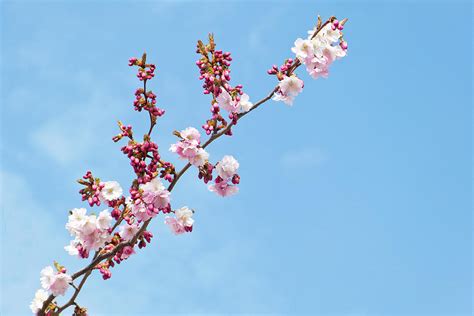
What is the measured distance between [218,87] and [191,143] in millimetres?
530

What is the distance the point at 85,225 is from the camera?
4.32 m

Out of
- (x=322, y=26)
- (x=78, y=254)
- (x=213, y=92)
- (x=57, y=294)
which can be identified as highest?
(x=322, y=26)

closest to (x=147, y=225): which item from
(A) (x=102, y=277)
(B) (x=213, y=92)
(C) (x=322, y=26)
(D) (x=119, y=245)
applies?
(D) (x=119, y=245)

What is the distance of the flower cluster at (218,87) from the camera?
4.57 meters

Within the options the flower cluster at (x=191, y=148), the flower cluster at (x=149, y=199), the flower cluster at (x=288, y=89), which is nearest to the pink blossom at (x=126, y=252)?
the flower cluster at (x=149, y=199)

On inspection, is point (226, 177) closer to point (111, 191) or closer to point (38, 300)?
point (111, 191)

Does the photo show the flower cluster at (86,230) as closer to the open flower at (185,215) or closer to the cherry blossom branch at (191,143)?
the cherry blossom branch at (191,143)

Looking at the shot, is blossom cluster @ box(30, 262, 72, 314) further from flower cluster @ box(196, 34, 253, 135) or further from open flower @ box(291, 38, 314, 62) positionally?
open flower @ box(291, 38, 314, 62)

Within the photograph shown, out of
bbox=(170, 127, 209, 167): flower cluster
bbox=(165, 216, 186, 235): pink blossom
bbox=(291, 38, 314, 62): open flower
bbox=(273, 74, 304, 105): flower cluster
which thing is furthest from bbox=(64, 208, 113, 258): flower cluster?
bbox=(291, 38, 314, 62): open flower

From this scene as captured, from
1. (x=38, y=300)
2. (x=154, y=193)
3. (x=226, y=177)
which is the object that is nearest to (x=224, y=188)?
(x=226, y=177)

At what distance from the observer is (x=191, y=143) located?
4398 millimetres

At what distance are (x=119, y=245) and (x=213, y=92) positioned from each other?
1403mm

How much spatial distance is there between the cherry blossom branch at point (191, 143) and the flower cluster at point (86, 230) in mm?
21

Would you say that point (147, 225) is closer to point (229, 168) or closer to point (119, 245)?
point (119, 245)
